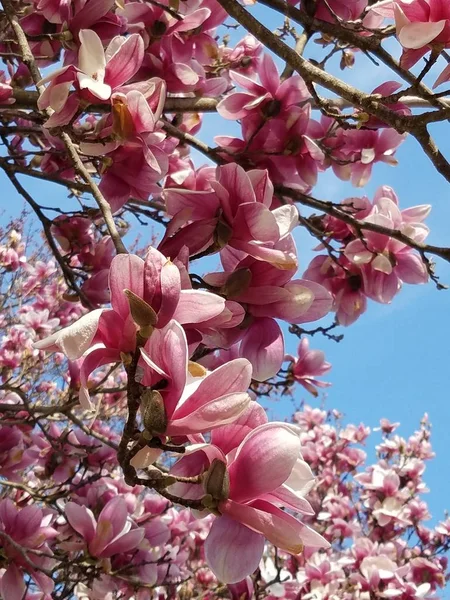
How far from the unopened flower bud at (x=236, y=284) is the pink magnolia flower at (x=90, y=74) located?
1.21 feet

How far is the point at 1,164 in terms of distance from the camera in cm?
193

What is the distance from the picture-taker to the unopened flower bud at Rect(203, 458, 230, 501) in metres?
0.72

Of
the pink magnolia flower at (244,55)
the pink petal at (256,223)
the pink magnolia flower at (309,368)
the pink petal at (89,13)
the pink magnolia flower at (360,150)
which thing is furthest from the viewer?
the pink magnolia flower at (244,55)

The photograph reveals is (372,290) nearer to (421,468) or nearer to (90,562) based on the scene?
(90,562)

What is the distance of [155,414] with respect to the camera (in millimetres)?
685

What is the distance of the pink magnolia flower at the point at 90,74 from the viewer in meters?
1.06

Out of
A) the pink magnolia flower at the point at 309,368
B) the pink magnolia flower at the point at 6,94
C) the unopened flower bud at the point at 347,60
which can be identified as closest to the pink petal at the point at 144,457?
the pink magnolia flower at the point at 6,94

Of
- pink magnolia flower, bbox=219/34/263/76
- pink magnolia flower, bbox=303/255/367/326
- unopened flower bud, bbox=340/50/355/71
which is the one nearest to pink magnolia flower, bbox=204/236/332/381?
pink magnolia flower, bbox=303/255/367/326

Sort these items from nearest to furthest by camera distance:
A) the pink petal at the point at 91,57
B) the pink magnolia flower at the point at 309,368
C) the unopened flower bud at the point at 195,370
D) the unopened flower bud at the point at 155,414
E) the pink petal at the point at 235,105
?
1. the unopened flower bud at the point at 155,414
2. the unopened flower bud at the point at 195,370
3. the pink petal at the point at 91,57
4. the pink petal at the point at 235,105
5. the pink magnolia flower at the point at 309,368

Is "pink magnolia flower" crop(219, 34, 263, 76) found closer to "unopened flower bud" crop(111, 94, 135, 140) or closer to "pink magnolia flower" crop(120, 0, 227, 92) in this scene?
"pink magnolia flower" crop(120, 0, 227, 92)

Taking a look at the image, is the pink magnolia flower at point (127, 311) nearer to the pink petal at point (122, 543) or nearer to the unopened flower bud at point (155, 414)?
the unopened flower bud at point (155, 414)

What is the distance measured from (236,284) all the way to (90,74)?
0.45m

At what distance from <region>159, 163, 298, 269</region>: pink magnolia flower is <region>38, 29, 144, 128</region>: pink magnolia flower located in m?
0.23

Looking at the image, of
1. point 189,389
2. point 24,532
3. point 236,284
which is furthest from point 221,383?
point 24,532
